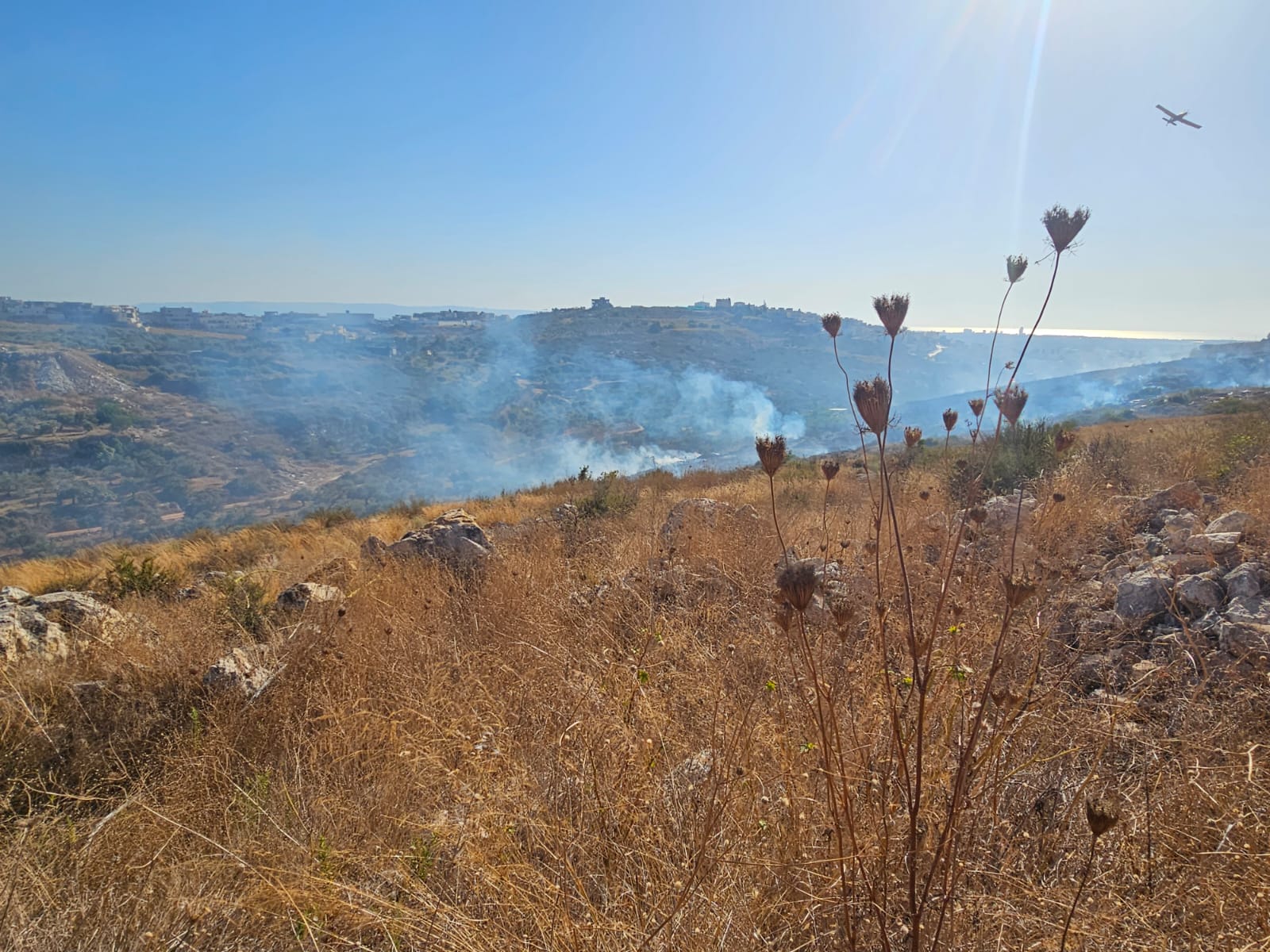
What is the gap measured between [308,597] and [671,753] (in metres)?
3.30

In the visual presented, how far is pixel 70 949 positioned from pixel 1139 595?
4.62 m

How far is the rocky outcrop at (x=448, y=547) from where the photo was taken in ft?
A: 17.1

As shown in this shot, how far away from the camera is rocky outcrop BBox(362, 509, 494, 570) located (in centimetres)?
521

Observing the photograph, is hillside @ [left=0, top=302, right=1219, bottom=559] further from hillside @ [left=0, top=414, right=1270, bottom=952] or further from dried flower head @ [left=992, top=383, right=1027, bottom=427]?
dried flower head @ [left=992, top=383, right=1027, bottom=427]

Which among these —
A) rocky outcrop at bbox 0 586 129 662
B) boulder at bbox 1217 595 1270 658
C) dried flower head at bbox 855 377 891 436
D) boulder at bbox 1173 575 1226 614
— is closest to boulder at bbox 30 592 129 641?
rocky outcrop at bbox 0 586 129 662

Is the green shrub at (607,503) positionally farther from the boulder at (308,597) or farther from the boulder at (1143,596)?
the boulder at (1143,596)

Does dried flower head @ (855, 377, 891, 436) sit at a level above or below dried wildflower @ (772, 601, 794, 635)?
above

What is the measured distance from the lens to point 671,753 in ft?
6.93

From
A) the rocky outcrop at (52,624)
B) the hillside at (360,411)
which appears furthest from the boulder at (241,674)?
the hillside at (360,411)

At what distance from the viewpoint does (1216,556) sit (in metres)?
3.34

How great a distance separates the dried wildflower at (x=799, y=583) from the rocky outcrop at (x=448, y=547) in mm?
4354

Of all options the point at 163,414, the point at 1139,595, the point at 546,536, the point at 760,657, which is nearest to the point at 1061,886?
the point at 760,657

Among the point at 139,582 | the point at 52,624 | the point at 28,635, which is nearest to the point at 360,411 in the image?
the point at 139,582

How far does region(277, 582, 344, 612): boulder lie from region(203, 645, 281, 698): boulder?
73 centimetres
